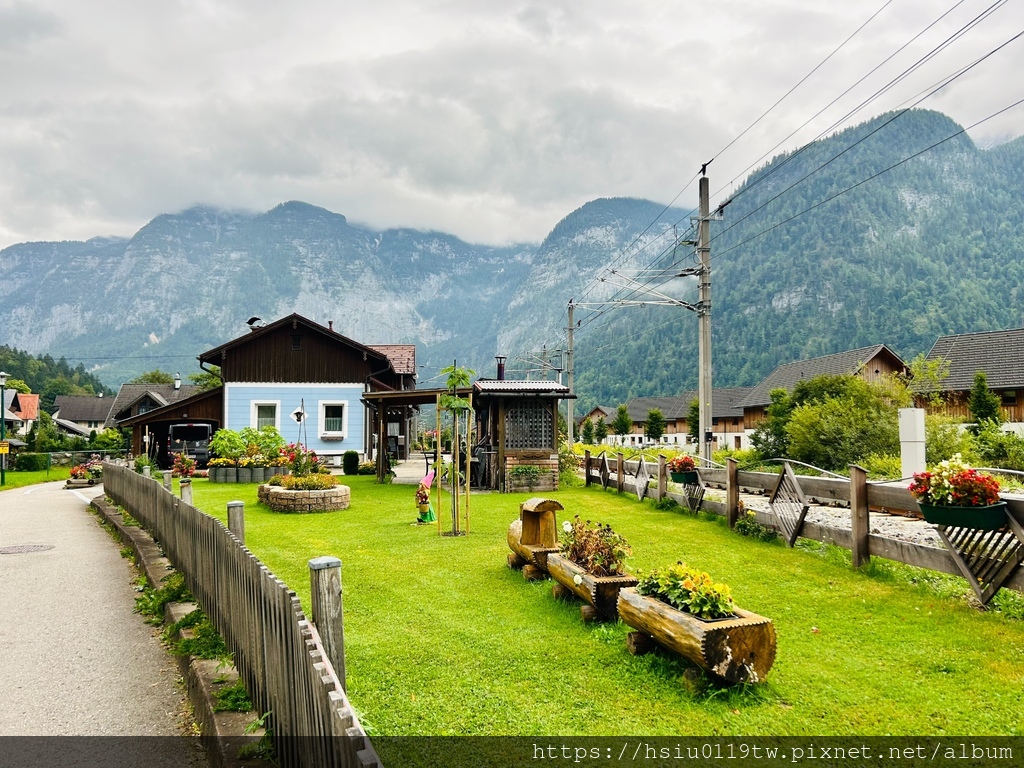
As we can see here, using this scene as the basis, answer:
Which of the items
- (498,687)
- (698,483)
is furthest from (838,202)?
(498,687)

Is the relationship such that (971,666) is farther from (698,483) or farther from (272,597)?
(698,483)

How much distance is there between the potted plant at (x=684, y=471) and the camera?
41.5 feet

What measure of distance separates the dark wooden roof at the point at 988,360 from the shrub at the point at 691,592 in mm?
35442

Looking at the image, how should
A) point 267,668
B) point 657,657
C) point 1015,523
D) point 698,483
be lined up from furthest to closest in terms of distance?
point 698,483, point 1015,523, point 657,657, point 267,668

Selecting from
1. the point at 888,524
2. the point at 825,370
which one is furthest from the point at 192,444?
the point at 825,370

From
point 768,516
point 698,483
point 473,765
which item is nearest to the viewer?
point 473,765

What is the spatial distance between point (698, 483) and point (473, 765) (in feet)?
32.7

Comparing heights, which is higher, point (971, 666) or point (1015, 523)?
point (1015, 523)

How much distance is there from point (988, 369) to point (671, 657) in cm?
4003

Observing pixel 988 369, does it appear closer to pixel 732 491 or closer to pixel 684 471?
pixel 684 471

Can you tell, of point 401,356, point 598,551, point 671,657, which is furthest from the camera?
point 401,356

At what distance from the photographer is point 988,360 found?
120 ft

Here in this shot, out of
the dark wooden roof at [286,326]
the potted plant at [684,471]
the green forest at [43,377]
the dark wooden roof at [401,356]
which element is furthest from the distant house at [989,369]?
the green forest at [43,377]

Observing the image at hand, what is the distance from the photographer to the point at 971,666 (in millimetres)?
4738
